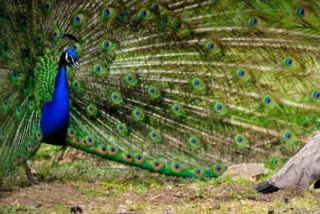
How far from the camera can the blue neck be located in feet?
26.5

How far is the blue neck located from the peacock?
1cm

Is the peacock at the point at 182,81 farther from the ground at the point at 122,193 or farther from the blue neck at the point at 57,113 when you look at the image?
the ground at the point at 122,193

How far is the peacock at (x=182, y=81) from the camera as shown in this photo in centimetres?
823

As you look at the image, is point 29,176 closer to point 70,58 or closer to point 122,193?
point 122,193

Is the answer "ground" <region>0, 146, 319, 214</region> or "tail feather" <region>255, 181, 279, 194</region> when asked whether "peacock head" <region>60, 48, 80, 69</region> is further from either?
"tail feather" <region>255, 181, 279, 194</region>

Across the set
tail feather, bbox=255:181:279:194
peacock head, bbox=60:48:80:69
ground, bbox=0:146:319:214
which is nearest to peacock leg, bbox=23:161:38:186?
ground, bbox=0:146:319:214

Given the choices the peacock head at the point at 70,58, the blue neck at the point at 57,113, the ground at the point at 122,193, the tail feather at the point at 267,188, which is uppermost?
the peacock head at the point at 70,58

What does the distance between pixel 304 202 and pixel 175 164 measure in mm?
2210

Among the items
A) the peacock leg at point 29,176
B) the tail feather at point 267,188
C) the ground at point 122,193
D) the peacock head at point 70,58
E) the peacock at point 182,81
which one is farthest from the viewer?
the peacock at point 182,81

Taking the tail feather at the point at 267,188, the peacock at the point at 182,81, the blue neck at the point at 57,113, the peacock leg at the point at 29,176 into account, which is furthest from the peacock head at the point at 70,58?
the tail feather at the point at 267,188

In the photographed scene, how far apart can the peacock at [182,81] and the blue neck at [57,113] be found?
0.04 ft

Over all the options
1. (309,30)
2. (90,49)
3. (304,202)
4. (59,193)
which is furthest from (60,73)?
(304,202)

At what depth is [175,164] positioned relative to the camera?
8.30 metres

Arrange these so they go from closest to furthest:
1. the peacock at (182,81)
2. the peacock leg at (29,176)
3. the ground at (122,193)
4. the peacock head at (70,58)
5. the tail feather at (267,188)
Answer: the ground at (122,193) → the tail feather at (267,188) → the peacock head at (70,58) → the peacock leg at (29,176) → the peacock at (182,81)
